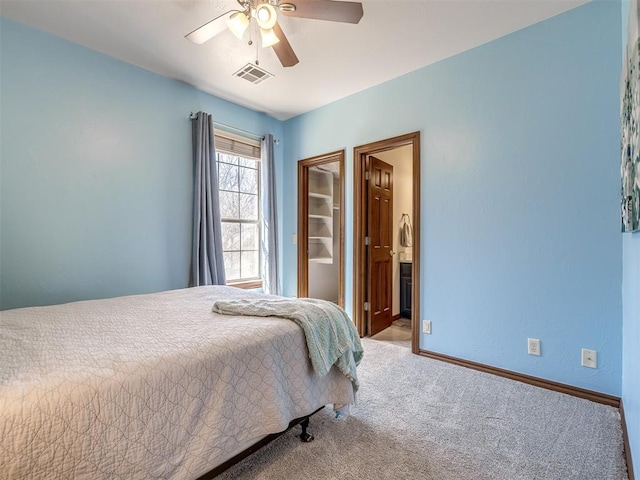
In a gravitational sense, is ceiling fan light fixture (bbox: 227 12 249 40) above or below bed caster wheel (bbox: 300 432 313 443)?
above

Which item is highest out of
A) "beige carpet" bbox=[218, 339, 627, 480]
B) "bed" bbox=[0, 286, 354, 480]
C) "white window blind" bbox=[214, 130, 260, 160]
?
"white window blind" bbox=[214, 130, 260, 160]

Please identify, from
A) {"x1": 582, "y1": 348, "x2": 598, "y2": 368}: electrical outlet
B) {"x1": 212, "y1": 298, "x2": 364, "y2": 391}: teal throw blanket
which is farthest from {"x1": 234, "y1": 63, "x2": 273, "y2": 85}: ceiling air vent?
{"x1": 582, "y1": 348, "x2": 598, "y2": 368}: electrical outlet

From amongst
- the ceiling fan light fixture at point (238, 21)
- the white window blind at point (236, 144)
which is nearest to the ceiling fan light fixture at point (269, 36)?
the ceiling fan light fixture at point (238, 21)

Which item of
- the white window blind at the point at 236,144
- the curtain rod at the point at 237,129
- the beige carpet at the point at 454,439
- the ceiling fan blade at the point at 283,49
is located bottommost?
the beige carpet at the point at 454,439

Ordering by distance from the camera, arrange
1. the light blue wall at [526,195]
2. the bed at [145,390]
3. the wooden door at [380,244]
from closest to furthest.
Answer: the bed at [145,390]
the light blue wall at [526,195]
the wooden door at [380,244]

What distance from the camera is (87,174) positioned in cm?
247

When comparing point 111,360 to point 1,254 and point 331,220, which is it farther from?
point 331,220

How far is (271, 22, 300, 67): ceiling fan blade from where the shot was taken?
6.07ft

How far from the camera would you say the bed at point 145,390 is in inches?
32.5

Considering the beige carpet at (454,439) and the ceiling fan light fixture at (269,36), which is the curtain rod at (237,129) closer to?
the ceiling fan light fixture at (269,36)

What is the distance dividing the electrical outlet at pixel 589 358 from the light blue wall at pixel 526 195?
37 mm

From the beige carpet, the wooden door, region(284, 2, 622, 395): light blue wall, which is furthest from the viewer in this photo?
the wooden door

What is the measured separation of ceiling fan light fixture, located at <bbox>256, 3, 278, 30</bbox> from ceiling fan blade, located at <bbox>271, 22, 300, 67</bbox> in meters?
0.14

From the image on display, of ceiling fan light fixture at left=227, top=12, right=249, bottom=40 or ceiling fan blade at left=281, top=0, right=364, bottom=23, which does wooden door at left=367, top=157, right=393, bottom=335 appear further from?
ceiling fan light fixture at left=227, top=12, right=249, bottom=40
